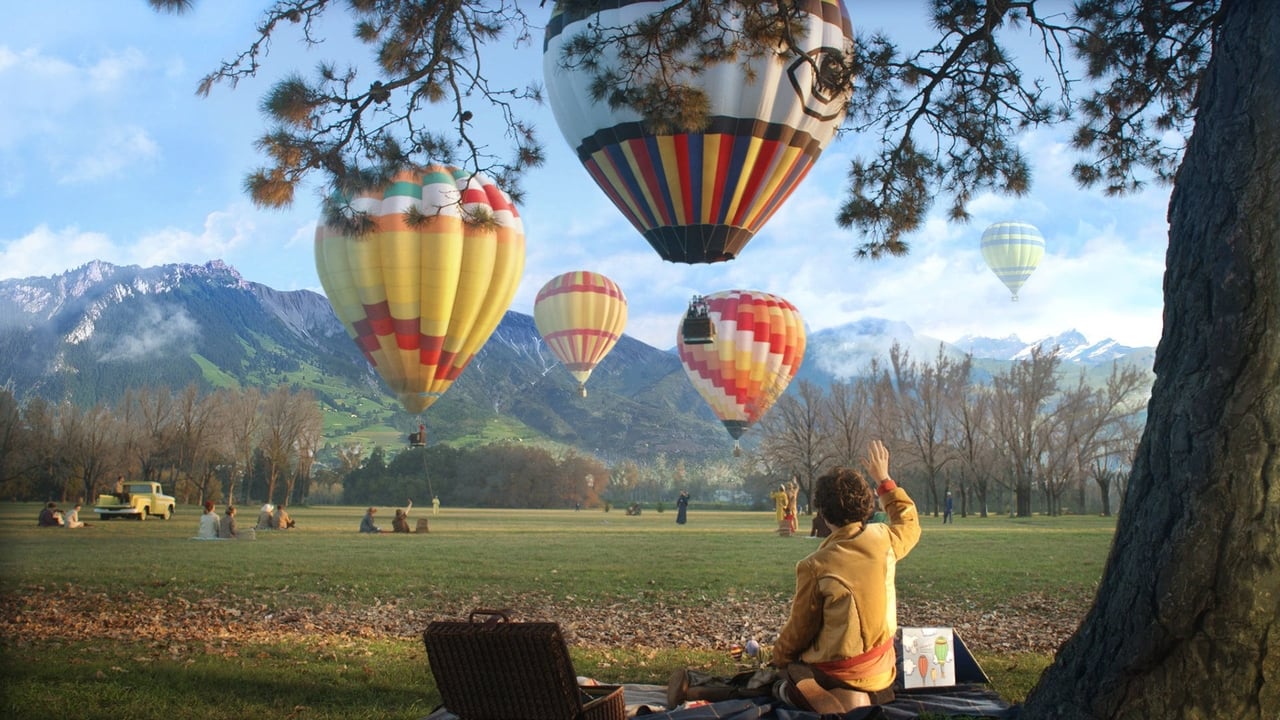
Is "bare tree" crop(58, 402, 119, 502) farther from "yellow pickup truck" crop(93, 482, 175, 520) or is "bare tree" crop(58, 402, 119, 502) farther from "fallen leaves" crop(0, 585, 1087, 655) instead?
"fallen leaves" crop(0, 585, 1087, 655)

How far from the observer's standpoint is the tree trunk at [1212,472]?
3.84m

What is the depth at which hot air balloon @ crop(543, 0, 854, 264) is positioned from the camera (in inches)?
557

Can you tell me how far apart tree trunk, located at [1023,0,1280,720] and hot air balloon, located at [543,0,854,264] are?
28.8 ft

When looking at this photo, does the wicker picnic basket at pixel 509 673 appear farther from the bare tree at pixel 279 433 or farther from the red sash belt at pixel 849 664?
the bare tree at pixel 279 433

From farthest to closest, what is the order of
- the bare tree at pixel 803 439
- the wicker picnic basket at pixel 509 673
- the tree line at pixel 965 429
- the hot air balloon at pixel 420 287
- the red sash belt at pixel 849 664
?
the tree line at pixel 965 429
the bare tree at pixel 803 439
the hot air balloon at pixel 420 287
the red sash belt at pixel 849 664
the wicker picnic basket at pixel 509 673

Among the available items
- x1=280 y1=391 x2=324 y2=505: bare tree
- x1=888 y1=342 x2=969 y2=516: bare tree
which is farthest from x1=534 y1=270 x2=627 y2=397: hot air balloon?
x1=280 y1=391 x2=324 y2=505: bare tree

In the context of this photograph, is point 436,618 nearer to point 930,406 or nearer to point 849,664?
point 849,664

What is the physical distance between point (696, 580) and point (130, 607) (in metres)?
6.97

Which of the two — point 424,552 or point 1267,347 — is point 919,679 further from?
point 424,552

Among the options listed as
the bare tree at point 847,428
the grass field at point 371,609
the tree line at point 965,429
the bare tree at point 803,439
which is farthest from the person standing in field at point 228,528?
the bare tree at point 847,428

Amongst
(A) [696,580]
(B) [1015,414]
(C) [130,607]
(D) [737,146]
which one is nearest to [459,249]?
(D) [737,146]

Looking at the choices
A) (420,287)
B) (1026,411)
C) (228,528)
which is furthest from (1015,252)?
(228,528)

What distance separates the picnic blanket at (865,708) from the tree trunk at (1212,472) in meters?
0.61

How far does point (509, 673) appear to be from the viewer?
14.3ft
